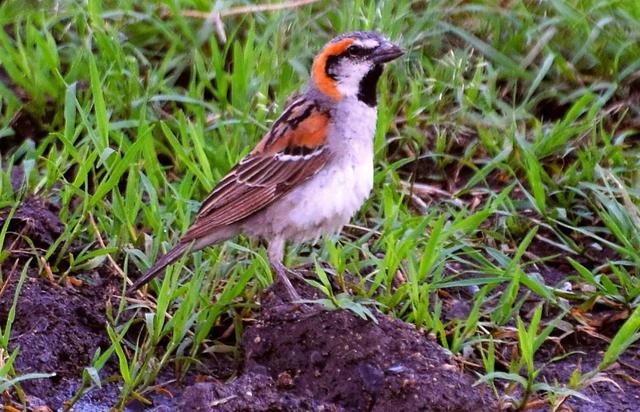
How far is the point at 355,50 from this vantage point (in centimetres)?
584

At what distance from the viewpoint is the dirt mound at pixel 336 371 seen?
454cm

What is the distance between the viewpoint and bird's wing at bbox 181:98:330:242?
5.58 metres

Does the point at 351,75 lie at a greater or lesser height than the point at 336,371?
greater

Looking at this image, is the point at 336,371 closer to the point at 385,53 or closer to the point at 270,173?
the point at 270,173

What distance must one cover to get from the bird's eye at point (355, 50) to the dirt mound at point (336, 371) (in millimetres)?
1301

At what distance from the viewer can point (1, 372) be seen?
457cm

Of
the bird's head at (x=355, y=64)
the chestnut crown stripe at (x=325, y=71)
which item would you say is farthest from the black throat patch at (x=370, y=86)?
the chestnut crown stripe at (x=325, y=71)

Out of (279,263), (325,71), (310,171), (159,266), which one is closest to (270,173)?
(310,171)

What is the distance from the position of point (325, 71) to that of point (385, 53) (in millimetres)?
287

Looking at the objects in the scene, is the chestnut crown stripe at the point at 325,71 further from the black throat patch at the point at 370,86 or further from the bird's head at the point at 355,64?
the black throat patch at the point at 370,86

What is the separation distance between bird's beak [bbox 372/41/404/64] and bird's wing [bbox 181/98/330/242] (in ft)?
1.11

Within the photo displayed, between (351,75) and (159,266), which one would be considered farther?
(351,75)

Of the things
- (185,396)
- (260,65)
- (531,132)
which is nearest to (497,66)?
(531,132)

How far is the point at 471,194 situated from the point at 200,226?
60.7 inches
